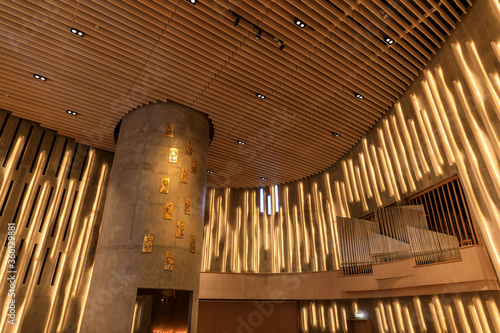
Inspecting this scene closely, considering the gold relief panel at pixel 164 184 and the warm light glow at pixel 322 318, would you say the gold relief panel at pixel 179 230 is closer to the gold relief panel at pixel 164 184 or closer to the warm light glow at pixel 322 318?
the gold relief panel at pixel 164 184

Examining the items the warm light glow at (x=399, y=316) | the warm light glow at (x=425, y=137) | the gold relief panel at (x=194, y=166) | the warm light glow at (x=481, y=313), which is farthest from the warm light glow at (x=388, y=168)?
the gold relief panel at (x=194, y=166)

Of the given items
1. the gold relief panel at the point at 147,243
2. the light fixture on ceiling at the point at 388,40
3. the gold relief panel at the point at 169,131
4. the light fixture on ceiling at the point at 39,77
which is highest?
the light fixture on ceiling at the point at 388,40

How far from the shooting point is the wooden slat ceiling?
20.2 feet

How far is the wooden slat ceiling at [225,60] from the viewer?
243 inches

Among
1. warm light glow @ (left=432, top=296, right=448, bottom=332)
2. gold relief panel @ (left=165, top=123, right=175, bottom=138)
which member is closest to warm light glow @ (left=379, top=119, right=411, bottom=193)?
warm light glow @ (left=432, top=296, right=448, bottom=332)

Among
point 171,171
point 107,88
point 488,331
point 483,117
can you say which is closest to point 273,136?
point 171,171

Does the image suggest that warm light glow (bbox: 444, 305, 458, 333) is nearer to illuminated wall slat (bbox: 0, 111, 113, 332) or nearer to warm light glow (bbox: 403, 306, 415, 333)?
warm light glow (bbox: 403, 306, 415, 333)

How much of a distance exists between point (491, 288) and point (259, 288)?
694 centimetres

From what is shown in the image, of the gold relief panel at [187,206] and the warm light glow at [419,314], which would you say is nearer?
the warm light glow at [419,314]

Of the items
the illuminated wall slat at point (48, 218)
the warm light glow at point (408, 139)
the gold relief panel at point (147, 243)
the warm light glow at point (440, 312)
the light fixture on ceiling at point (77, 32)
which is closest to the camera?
the light fixture on ceiling at point (77, 32)

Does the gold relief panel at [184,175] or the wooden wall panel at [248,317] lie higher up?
the gold relief panel at [184,175]

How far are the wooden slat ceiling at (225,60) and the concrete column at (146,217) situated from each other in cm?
66

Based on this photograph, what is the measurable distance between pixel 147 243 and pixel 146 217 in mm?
598

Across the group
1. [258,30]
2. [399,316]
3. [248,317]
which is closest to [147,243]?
[258,30]
